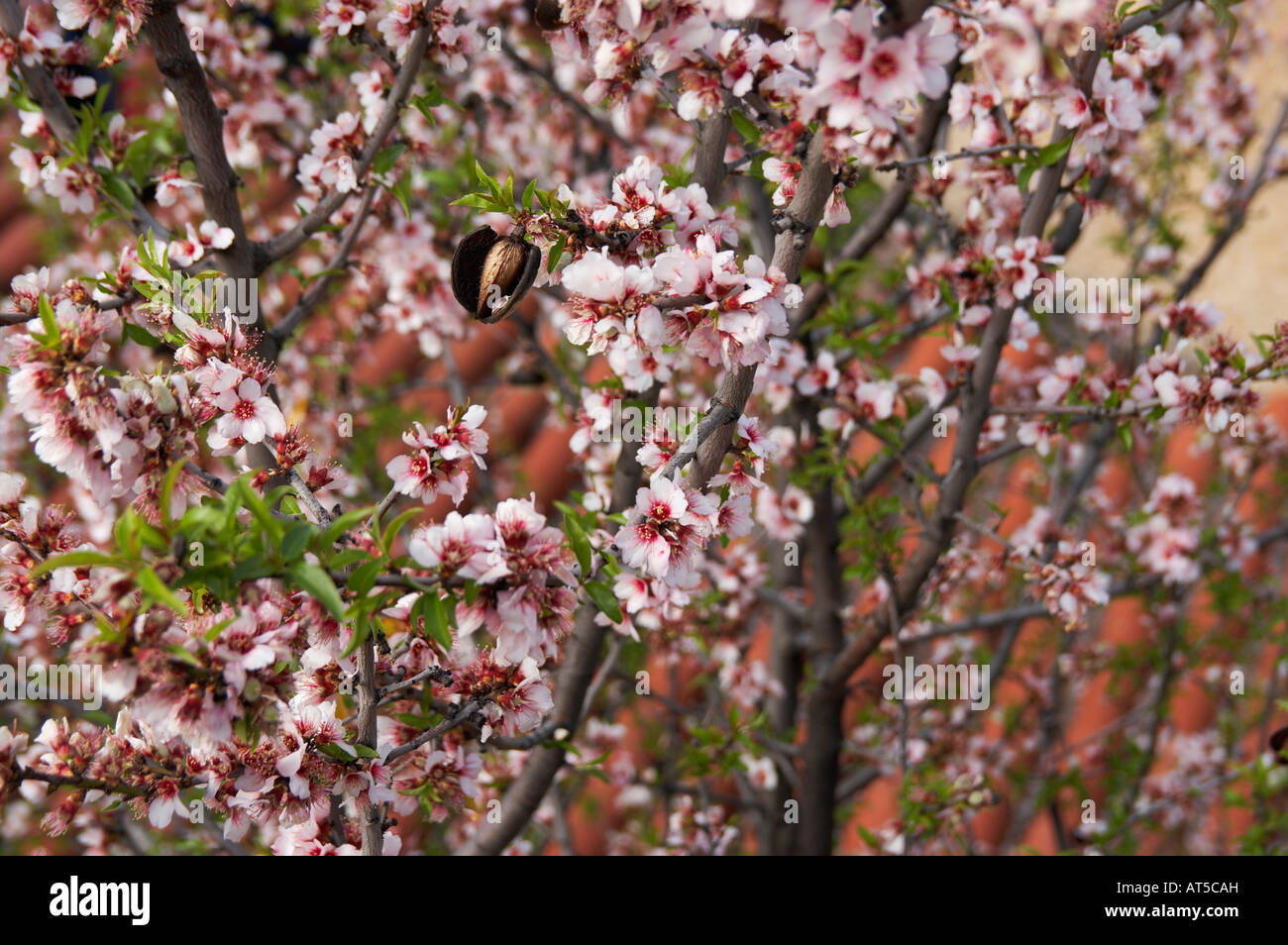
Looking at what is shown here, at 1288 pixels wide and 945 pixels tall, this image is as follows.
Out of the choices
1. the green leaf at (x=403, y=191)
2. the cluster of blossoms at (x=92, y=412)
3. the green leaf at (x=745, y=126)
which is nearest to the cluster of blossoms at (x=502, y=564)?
the cluster of blossoms at (x=92, y=412)

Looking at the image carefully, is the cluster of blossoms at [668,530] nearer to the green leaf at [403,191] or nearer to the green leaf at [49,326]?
the green leaf at [49,326]

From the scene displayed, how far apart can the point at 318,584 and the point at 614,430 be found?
1257 millimetres

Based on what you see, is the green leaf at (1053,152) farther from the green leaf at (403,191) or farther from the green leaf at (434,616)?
the green leaf at (434,616)

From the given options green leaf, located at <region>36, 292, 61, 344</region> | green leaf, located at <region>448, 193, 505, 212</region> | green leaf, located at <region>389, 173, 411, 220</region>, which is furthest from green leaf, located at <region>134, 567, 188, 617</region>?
green leaf, located at <region>389, 173, 411, 220</region>

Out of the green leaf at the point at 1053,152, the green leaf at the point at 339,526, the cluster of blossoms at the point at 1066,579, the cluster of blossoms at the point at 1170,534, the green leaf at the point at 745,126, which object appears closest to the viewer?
the green leaf at the point at 339,526

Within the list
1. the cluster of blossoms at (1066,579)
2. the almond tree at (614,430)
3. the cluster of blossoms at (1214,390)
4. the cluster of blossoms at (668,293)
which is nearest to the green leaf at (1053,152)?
the almond tree at (614,430)

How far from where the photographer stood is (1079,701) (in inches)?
173

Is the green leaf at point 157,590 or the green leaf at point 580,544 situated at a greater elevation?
the green leaf at point 580,544

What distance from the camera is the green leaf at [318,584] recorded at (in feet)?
3.35

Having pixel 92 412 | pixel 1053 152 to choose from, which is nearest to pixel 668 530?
pixel 92 412

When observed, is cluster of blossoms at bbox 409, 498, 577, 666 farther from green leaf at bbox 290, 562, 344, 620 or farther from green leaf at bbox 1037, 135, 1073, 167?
green leaf at bbox 1037, 135, 1073, 167

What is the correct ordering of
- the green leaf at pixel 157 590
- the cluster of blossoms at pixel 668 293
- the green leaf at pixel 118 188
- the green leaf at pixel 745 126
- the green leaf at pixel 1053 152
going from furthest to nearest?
the green leaf at pixel 118 188, the green leaf at pixel 1053 152, the green leaf at pixel 745 126, the cluster of blossoms at pixel 668 293, the green leaf at pixel 157 590

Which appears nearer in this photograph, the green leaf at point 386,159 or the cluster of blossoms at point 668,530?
the cluster of blossoms at point 668,530

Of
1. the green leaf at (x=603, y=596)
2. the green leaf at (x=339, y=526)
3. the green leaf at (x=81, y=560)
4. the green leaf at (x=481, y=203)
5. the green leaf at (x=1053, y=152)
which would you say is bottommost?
the green leaf at (x=603, y=596)
